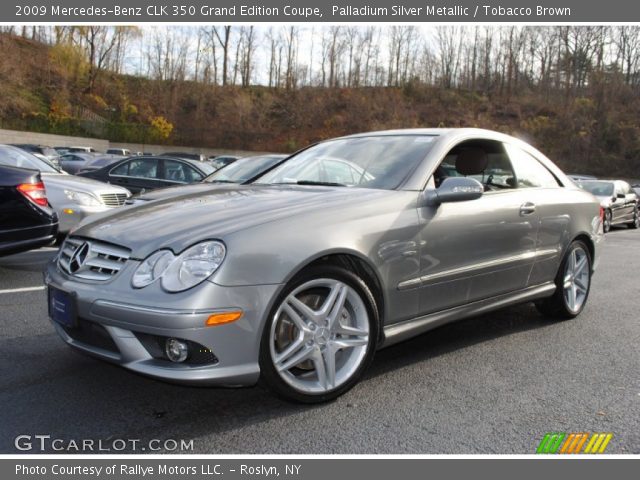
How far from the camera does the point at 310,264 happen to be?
303 centimetres

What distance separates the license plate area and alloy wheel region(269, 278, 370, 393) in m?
1.02

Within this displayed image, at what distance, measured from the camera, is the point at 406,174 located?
374 cm

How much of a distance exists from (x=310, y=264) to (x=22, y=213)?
13.2ft

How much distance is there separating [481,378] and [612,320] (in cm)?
220

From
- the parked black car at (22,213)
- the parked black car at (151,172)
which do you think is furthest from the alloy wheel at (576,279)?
the parked black car at (151,172)

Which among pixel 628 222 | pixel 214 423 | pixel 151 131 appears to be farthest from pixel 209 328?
pixel 151 131

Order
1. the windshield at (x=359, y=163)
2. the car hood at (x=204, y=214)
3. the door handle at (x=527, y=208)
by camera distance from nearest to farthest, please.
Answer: the car hood at (x=204, y=214) → the windshield at (x=359, y=163) → the door handle at (x=527, y=208)

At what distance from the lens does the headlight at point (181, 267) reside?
107 inches

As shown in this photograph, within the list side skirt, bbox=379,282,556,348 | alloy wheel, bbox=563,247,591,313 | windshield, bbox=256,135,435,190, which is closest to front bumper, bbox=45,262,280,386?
side skirt, bbox=379,282,556,348

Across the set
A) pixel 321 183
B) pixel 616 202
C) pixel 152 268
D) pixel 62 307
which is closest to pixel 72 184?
pixel 321 183

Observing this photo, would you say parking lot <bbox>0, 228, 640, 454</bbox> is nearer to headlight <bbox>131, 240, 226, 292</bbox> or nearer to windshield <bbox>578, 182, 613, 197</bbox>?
headlight <bbox>131, 240, 226, 292</bbox>

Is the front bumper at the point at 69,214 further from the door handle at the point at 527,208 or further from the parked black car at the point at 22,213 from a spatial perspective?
the door handle at the point at 527,208

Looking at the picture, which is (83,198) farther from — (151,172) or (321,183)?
(321,183)

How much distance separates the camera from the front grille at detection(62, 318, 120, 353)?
111 inches
